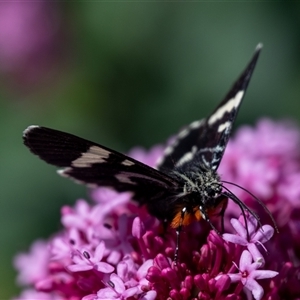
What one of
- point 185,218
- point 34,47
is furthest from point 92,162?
point 34,47

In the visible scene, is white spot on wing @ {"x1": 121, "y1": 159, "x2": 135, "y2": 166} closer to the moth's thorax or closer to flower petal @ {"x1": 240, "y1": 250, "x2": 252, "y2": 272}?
the moth's thorax

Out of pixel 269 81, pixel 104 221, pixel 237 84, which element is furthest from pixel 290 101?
pixel 104 221

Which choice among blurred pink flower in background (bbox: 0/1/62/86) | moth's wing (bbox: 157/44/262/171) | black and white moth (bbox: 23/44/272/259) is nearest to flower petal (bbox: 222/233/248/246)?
black and white moth (bbox: 23/44/272/259)

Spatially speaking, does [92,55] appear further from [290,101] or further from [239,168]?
[239,168]

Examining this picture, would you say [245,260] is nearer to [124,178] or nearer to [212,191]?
[212,191]

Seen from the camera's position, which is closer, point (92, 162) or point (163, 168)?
point (92, 162)

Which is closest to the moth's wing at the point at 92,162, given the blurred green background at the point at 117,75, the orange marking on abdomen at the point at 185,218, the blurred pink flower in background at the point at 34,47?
the orange marking on abdomen at the point at 185,218

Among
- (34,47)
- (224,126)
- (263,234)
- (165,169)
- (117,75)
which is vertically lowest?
(263,234)
